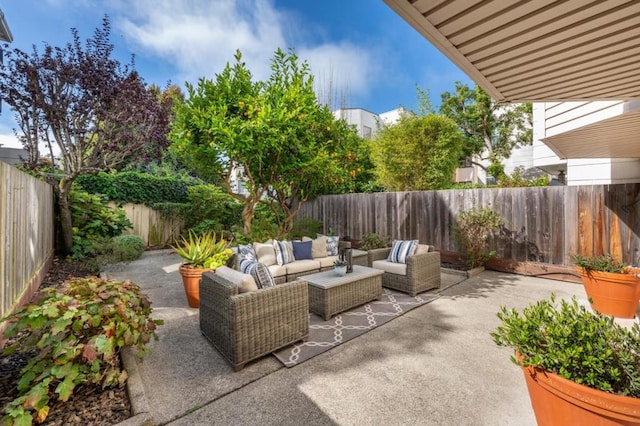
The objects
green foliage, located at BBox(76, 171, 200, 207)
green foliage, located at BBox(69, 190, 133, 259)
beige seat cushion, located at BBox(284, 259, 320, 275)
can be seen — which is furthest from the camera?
green foliage, located at BBox(76, 171, 200, 207)

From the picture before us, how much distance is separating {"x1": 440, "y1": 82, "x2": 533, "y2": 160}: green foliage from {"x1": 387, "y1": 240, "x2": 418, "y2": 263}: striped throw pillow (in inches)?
492

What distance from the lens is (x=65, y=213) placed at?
5883mm

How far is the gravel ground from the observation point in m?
1.77

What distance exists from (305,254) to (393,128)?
5348mm

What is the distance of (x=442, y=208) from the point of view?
21.6 ft

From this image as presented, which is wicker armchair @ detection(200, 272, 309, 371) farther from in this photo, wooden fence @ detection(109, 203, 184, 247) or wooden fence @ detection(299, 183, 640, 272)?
wooden fence @ detection(109, 203, 184, 247)

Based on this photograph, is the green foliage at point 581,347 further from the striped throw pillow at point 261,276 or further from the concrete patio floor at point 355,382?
the striped throw pillow at point 261,276

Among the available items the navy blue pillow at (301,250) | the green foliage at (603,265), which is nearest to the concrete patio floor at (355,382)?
the green foliage at (603,265)

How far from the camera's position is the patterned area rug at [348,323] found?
273cm

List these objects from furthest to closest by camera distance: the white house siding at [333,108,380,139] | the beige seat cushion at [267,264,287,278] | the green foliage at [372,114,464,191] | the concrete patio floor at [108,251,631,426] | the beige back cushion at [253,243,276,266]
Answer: the white house siding at [333,108,380,139]
the green foliage at [372,114,464,191]
the beige back cushion at [253,243,276,266]
the beige seat cushion at [267,264,287,278]
the concrete patio floor at [108,251,631,426]

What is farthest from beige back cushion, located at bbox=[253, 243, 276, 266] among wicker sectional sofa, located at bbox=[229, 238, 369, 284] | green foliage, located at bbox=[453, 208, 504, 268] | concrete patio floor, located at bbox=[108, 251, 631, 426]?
green foliage, located at bbox=[453, 208, 504, 268]

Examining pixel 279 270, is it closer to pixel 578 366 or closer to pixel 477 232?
pixel 578 366

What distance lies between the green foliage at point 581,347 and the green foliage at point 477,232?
446 centimetres

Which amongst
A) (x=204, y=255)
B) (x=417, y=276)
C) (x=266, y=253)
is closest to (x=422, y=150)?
(x=417, y=276)
